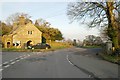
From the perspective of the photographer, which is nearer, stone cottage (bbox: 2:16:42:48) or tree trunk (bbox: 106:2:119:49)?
tree trunk (bbox: 106:2:119:49)

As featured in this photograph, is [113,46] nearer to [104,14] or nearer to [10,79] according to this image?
[104,14]

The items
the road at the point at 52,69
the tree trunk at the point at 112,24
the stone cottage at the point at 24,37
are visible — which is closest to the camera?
the road at the point at 52,69

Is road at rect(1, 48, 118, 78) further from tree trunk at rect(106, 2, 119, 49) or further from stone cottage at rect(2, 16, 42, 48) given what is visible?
stone cottage at rect(2, 16, 42, 48)

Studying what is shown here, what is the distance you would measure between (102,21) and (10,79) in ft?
95.1

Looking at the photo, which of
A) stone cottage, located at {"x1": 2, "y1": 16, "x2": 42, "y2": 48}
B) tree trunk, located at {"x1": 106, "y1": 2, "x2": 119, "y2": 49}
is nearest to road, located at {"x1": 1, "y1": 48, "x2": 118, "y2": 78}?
tree trunk, located at {"x1": 106, "y1": 2, "x2": 119, "y2": 49}

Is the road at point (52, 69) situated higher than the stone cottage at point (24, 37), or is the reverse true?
the stone cottage at point (24, 37)

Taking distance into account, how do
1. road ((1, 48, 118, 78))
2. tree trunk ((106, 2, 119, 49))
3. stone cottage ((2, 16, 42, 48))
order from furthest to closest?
1. stone cottage ((2, 16, 42, 48))
2. tree trunk ((106, 2, 119, 49))
3. road ((1, 48, 118, 78))

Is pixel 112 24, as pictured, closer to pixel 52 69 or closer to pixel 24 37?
pixel 52 69

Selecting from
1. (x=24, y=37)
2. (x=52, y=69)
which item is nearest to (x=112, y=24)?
(x=52, y=69)

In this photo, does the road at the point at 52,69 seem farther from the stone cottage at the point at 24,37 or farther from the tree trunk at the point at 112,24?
the stone cottage at the point at 24,37

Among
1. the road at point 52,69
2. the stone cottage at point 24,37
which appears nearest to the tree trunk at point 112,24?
the road at point 52,69

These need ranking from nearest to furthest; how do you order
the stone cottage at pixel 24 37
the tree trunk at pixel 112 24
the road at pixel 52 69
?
the road at pixel 52 69, the tree trunk at pixel 112 24, the stone cottage at pixel 24 37

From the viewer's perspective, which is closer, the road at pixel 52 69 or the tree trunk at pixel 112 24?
the road at pixel 52 69

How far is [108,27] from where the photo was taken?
38.5m
